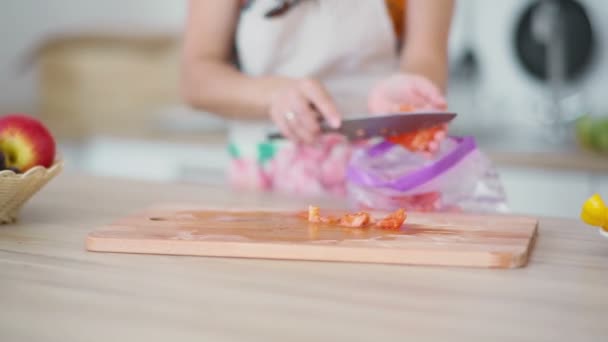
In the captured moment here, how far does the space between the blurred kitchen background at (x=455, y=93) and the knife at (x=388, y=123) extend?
0.99 meters

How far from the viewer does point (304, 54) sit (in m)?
1.46

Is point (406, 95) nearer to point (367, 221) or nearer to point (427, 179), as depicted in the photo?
point (427, 179)

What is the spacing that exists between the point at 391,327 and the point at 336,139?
0.82 metres

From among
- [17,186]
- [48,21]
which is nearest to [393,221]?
[17,186]

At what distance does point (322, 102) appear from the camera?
109 cm

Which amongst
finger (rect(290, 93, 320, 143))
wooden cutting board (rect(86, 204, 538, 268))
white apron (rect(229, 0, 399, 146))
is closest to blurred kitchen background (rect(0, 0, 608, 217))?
white apron (rect(229, 0, 399, 146))

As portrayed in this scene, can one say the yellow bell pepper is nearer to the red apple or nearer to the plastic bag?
the plastic bag

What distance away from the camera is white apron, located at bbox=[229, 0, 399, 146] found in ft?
4.72

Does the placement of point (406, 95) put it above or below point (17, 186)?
above

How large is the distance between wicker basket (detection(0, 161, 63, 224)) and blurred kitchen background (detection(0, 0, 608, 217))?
51.7 inches

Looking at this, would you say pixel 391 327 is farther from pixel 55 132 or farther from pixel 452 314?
pixel 55 132

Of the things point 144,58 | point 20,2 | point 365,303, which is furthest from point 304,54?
point 20,2

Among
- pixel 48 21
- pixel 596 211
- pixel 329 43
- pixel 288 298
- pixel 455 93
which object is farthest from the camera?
pixel 48 21

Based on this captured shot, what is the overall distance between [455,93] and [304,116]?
163 cm
